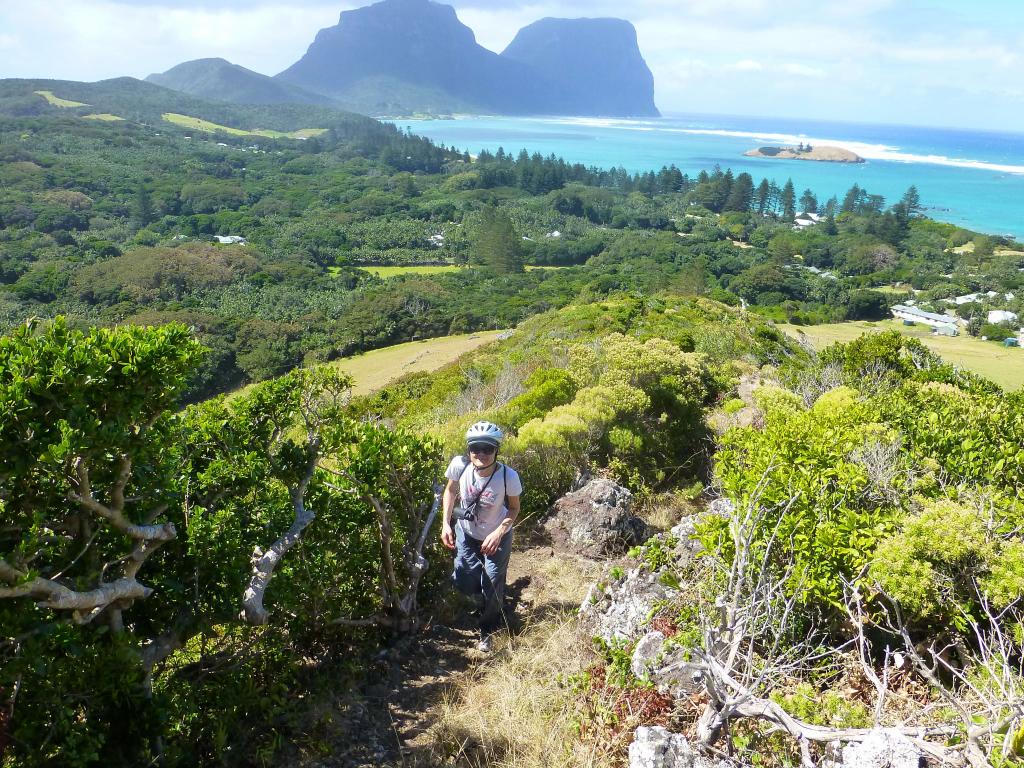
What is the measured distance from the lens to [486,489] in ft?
12.1

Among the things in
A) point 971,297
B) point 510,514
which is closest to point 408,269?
point 971,297

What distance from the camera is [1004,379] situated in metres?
21.0

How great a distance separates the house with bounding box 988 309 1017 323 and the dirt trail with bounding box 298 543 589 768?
57247mm

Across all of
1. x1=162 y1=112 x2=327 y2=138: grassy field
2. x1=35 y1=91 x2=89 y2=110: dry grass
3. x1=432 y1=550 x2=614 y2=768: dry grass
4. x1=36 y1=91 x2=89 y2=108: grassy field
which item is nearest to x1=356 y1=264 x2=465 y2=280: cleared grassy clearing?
x1=432 y1=550 x2=614 y2=768: dry grass

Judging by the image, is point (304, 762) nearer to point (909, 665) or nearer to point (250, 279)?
point (909, 665)

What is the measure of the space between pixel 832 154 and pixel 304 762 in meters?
187

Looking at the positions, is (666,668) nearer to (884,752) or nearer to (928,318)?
(884,752)

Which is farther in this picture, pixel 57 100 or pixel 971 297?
pixel 57 100

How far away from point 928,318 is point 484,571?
183 ft

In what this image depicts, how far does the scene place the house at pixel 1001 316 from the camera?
156 ft

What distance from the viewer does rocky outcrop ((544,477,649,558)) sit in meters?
5.07

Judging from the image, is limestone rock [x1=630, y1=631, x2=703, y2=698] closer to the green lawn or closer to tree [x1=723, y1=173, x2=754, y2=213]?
the green lawn

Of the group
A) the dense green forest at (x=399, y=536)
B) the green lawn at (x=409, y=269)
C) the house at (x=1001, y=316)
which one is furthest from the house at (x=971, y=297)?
the dense green forest at (x=399, y=536)

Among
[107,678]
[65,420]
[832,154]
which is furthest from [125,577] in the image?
[832,154]
